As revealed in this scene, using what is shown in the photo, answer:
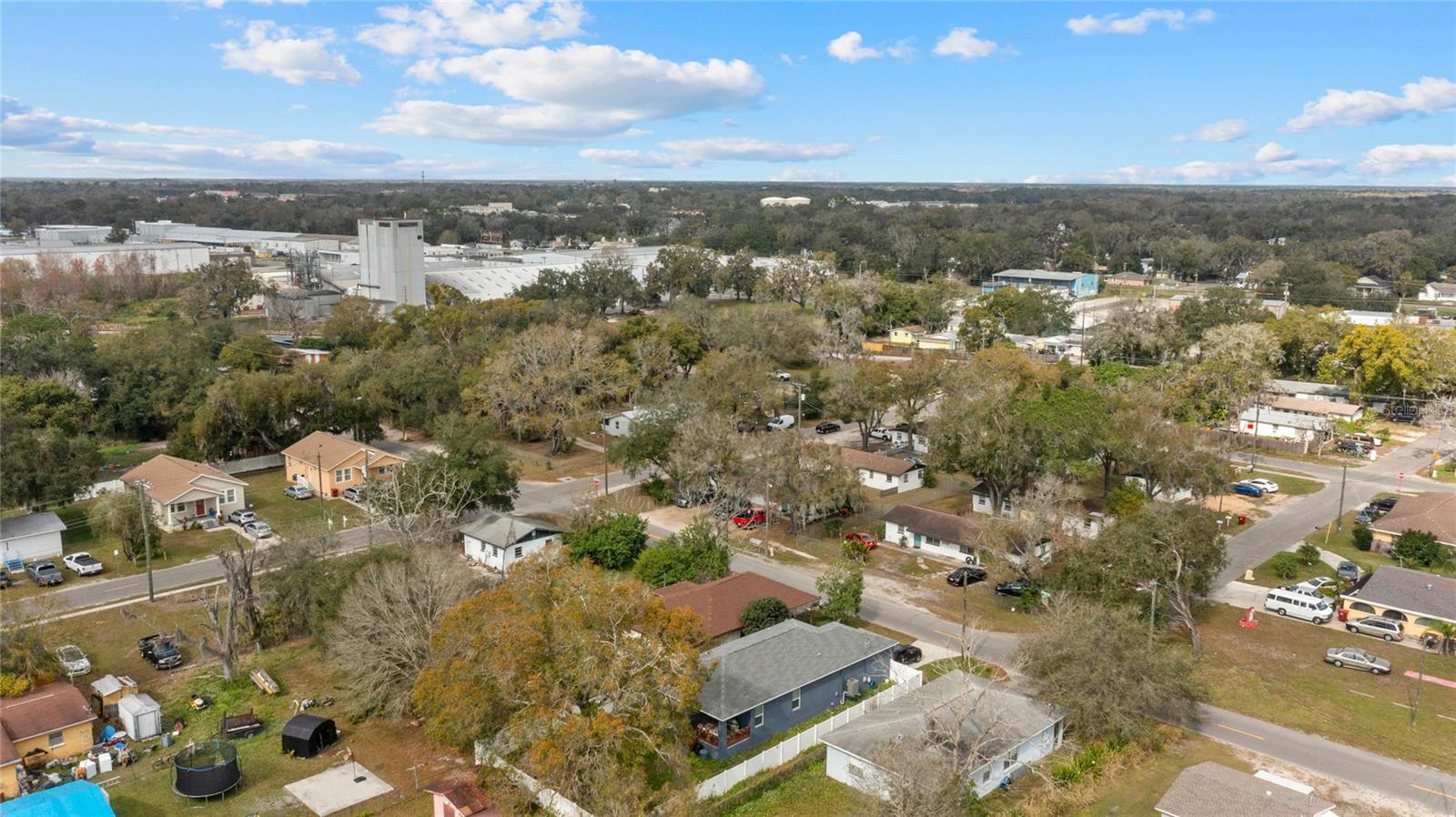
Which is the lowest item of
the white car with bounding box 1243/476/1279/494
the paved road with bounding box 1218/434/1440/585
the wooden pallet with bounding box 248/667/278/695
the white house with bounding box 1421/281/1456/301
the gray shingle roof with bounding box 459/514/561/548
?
the wooden pallet with bounding box 248/667/278/695

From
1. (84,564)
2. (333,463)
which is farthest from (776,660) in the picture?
(333,463)

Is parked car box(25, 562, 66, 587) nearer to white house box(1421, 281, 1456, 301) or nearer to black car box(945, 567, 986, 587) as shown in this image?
black car box(945, 567, 986, 587)

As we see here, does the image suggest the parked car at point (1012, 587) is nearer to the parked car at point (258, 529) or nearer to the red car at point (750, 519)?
the red car at point (750, 519)

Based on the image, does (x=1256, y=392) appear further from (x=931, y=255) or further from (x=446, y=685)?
(x=931, y=255)

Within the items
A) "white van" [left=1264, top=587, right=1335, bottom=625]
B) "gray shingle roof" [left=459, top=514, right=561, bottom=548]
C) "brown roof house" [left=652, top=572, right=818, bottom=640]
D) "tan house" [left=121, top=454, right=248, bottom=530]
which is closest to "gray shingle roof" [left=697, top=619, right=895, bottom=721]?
"brown roof house" [left=652, top=572, right=818, bottom=640]

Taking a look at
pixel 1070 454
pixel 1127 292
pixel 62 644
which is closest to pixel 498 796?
pixel 62 644

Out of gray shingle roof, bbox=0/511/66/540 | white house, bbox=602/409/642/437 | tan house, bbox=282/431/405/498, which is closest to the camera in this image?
gray shingle roof, bbox=0/511/66/540

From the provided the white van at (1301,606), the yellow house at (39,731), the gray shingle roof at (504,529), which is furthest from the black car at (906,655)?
the yellow house at (39,731)
